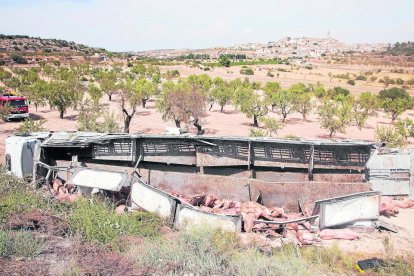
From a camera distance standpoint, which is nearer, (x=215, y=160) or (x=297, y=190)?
(x=297, y=190)

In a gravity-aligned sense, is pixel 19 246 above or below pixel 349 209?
above

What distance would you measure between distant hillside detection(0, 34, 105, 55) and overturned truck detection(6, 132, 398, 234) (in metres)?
79.0

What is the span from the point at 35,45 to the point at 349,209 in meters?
96.5

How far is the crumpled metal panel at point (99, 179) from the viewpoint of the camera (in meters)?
9.73

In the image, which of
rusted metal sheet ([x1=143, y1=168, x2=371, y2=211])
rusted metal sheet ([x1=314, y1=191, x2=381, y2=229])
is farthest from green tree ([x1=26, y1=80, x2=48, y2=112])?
rusted metal sheet ([x1=314, y1=191, x2=381, y2=229])

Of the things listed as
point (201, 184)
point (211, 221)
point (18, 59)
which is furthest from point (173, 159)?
point (18, 59)

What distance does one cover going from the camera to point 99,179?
10.0m

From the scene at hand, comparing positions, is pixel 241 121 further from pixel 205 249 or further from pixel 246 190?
pixel 205 249

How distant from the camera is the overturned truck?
10.5 metres

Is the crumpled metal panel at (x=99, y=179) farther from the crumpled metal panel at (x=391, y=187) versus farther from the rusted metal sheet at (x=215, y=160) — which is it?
the crumpled metal panel at (x=391, y=187)

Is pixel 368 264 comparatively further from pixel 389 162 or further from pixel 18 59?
pixel 18 59

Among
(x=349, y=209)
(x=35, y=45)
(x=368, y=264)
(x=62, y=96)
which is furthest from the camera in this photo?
(x=35, y=45)

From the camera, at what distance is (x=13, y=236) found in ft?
24.6

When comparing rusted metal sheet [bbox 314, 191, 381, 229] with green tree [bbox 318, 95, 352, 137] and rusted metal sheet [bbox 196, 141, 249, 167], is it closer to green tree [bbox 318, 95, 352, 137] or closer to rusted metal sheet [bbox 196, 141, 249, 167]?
rusted metal sheet [bbox 196, 141, 249, 167]
